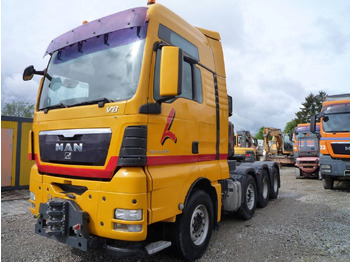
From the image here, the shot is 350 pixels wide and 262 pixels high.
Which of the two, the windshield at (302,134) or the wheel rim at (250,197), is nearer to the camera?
the wheel rim at (250,197)

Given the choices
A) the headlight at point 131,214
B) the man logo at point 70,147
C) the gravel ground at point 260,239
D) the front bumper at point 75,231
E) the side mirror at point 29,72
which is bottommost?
the gravel ground at point 260,239

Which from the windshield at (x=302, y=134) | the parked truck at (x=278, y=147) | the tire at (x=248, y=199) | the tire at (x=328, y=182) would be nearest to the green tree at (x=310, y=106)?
the parked truck at (x=278, y=147)

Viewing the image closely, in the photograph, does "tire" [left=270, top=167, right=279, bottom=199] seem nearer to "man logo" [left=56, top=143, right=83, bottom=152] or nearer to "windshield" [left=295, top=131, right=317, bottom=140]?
"man logo" [left=56, top=143, right=83, bottom=152]

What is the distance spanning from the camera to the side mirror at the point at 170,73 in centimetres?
282

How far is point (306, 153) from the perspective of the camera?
14.4 metres

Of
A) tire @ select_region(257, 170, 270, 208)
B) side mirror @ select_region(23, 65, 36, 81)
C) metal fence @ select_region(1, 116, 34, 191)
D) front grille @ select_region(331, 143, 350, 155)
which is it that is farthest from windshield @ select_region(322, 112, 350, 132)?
metal fence @ select_region(1, 116, 34, 191)

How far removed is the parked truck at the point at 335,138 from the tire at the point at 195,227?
668cm

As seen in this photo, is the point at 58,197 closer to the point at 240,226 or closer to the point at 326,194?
the point at 240,226

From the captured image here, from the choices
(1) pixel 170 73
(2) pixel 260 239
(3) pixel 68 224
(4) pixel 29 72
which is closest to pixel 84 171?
(3) pixel 68 224

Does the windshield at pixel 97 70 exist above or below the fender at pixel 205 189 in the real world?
above

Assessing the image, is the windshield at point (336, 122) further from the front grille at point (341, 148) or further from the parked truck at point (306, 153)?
the parked truck at point (306, 153)

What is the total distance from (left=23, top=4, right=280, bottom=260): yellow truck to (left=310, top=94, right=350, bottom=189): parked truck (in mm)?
6522

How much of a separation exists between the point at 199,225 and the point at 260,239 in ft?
4.62

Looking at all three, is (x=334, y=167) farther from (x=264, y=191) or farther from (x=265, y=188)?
(x=264, y=191)
